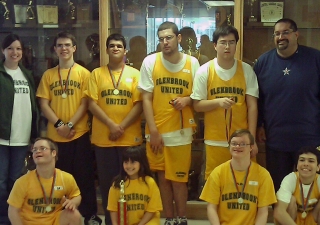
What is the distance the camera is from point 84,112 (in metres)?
3.61

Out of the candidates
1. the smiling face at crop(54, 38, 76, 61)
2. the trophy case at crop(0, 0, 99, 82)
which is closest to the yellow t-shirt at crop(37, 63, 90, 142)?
the smiling face at crop(54, 38, 76, 61)

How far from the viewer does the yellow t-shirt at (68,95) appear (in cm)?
360

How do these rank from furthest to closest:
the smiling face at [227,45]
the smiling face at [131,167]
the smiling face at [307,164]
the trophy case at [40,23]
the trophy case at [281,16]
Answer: the trophy case at [40,23]
the trophy case at [281,16]
the smiling face at [227,45]
the smiling face at [131,167]
the smiling face at [307,164]

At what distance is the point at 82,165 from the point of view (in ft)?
11.9

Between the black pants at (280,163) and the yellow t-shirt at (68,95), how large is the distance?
4.56ft

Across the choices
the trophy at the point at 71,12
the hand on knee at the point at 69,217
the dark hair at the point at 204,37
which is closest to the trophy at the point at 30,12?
the trophy at the point at 71,12

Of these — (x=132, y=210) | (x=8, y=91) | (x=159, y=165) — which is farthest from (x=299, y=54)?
(x=8, y=91)

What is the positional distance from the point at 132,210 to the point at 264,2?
2167mm

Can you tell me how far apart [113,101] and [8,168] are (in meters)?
0.95

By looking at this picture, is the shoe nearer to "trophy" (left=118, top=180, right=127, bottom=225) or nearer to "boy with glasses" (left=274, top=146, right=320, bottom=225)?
"trophy" (left=118, top=180, right=127, bottom=225)

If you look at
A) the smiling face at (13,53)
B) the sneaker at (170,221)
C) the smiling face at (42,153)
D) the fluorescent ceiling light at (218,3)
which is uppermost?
the fluorescent ceiling light at (218,3)

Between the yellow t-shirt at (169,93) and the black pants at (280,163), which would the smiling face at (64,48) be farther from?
the black pants at (280,163)

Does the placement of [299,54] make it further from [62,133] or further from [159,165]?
[62,133]

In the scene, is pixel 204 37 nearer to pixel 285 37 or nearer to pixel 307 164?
pixel 285 37
